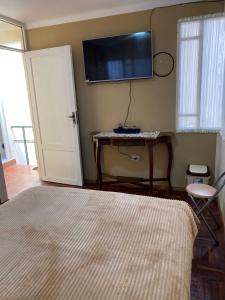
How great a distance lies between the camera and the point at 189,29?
2.73 m

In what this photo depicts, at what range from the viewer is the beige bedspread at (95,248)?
95cm

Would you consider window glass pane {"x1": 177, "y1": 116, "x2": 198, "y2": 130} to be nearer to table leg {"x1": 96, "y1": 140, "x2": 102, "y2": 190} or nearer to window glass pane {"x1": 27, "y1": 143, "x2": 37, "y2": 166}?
table leg {"x1": 96, "y1": 140, "x2": 102, "y2": 190}

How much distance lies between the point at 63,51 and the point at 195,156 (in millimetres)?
2250

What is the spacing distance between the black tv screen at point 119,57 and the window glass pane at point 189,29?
39cm

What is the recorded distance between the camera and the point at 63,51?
10.2 ft

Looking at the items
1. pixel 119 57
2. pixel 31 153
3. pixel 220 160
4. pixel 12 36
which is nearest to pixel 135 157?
pixel 220 160

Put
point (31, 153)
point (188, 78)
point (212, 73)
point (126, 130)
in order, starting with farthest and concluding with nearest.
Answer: point (31, 153) < point (126, 130) < point (188, 78) < point (212, 73)

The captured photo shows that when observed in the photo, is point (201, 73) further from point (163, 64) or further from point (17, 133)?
point (17, 133)

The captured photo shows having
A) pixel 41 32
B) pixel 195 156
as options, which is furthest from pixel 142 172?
pixel 41 32

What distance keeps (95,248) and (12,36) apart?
345cm

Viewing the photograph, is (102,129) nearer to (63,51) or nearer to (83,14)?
(63,51)

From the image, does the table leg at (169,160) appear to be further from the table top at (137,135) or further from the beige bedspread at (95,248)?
the beige bedspread at (95,248)

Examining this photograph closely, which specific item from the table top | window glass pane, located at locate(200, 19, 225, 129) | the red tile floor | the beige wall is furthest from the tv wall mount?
the red tile floor

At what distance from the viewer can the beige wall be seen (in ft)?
9.37
